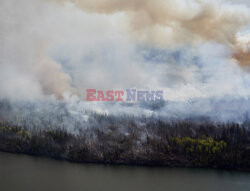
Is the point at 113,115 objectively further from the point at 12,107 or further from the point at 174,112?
the point at 12,107

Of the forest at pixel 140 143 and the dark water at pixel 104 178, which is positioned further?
the forest at pixel 140 143

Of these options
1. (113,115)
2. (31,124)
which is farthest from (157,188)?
(31,124)

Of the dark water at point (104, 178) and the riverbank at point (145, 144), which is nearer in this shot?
the dark water at point (104, 178)

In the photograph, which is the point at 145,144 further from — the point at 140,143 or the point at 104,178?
the point at 104,178

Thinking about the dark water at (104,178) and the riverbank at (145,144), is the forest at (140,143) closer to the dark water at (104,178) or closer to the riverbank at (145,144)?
the riverbank at (145,144)

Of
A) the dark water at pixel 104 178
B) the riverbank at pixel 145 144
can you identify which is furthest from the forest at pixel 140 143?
the dark water at pixel 104 178

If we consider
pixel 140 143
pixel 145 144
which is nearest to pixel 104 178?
pixel 140 143

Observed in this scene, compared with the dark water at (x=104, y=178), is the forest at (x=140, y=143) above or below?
above

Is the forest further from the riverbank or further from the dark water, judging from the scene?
the dark water
